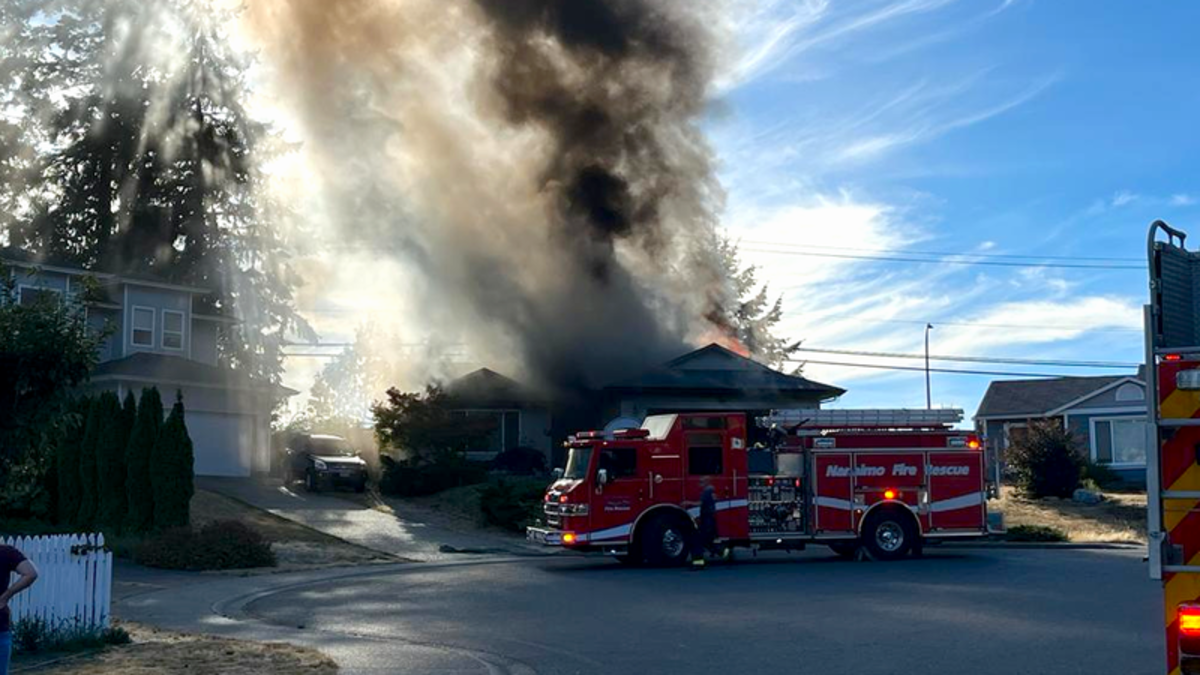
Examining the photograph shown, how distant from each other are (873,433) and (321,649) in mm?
14094

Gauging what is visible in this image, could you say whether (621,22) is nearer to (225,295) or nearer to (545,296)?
(545,296)

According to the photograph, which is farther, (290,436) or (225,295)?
(225,295)

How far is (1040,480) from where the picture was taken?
3734cm

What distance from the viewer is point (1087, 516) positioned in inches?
1337

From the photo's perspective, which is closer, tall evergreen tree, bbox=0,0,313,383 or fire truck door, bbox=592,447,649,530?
fire truck door, bbox=592,447,649,530

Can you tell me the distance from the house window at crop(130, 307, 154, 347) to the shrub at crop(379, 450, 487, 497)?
9.38m

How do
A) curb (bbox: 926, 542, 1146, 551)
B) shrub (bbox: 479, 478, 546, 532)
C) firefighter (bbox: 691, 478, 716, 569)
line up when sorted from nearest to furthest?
firefighter (bbox: 691, 478, 716, 569) → curb (bbox: 926, 542, 1146, 551) → shrub (bbox: 479, 478, 546, 532)

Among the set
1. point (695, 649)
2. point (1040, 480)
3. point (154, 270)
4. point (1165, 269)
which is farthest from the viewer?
point (154, 270)

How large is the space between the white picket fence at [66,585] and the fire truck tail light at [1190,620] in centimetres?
1057

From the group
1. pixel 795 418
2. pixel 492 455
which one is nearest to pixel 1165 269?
pixel 795 418

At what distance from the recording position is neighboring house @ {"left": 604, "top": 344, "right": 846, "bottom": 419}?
39.0 metres

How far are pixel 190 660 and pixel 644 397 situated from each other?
27.5 meters

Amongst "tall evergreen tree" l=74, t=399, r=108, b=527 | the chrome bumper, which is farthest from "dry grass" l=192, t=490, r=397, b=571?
the chrome bumper

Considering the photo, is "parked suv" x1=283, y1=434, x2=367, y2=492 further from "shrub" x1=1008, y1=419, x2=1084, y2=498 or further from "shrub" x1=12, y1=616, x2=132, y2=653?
"shrub" x1=12, y1=616, x2=132, y2=653
